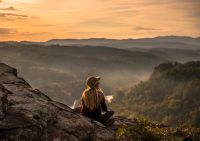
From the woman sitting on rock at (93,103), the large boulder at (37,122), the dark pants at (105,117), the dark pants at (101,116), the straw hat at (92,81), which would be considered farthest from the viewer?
the dark pants at (105,117)

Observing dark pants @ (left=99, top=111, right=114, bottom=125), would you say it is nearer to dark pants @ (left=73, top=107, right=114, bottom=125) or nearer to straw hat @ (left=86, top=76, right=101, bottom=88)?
Result: dark pants @ (left=73, top=107, right=114, bottom=125)

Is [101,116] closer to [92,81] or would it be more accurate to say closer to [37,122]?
[92,81]

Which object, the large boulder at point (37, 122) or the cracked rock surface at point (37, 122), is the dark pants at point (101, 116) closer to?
the cracked rock surface at point (37, 122)

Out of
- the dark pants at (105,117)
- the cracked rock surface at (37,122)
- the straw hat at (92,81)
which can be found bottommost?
the dark pants at (105,117)

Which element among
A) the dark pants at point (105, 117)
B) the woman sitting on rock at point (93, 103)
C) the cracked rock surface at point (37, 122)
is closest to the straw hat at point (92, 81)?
the woman sitting on rock at point (93, 103)

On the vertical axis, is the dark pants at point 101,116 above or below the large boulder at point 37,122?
below

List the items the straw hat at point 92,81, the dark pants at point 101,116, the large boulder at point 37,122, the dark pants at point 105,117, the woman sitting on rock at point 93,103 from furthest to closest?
the dark pants at point 105,117 < the dark pants at point 101,116 < the woman sitting on rock at point 93,103 < the straw hat at point 92,81 < the large boulder at point 37,122

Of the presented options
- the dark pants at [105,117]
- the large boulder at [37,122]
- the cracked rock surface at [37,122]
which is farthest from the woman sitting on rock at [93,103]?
the large boulder at [37,122]

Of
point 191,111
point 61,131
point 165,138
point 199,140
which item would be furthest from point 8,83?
point 191,111

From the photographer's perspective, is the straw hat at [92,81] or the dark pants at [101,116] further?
the dark pants at [101,116]

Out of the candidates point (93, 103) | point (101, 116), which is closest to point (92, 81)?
point (93, 103)

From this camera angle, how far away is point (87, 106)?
15516mm

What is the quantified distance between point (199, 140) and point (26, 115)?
306 inches

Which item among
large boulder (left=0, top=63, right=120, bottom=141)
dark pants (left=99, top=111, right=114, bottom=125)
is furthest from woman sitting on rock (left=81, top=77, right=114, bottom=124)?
large boulder (left=0, top=63, right=120, bottom=141)
